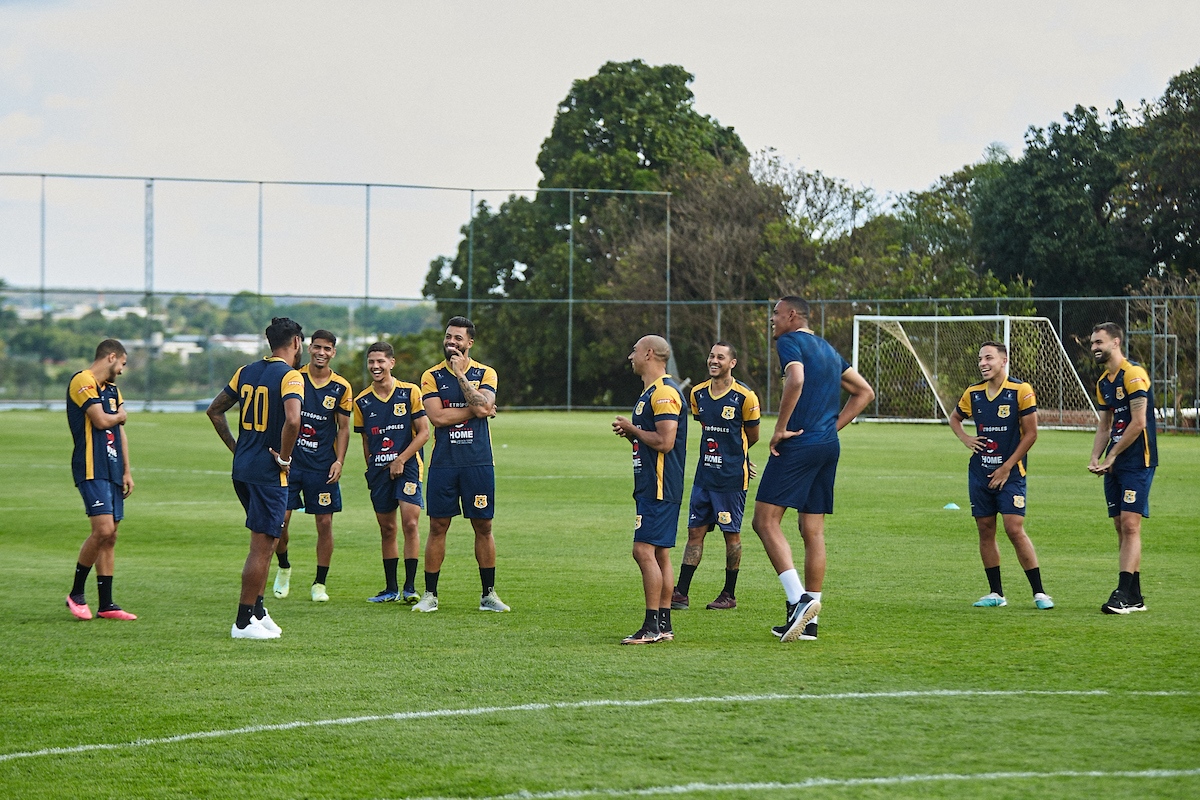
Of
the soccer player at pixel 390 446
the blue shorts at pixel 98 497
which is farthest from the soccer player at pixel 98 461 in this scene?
the soccer player at pixel 390 446

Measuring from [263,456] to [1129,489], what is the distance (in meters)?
5.78

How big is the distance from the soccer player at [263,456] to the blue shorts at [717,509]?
299 centimetres

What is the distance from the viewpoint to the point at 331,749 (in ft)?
18.5

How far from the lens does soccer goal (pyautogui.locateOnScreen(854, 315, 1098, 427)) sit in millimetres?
34906

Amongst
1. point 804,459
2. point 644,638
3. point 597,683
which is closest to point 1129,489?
point 804,459

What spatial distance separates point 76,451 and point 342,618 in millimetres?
2121

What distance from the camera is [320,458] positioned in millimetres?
10094

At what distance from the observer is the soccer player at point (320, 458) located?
1000cm

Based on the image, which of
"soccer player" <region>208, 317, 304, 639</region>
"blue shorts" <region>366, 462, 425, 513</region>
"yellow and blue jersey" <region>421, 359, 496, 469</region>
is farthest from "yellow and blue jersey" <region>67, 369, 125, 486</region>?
"yellow and blue jersey" <region>421, 359, 496, 469</region>

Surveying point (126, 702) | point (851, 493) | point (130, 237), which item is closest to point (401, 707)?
point (126, 702)

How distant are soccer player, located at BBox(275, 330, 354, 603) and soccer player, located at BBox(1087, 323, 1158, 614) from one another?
5468 mm

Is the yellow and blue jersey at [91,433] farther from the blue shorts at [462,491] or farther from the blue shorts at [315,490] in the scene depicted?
the blue shorts at [462,491]

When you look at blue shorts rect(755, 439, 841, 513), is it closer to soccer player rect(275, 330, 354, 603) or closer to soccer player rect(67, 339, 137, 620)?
soccer player rect(275, 330, 354, 603)

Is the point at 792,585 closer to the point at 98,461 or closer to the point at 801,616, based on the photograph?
the point at 801,616
